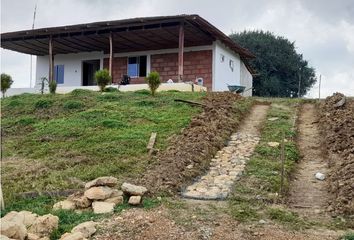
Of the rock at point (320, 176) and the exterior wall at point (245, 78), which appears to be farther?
the exterior wall at point (245, 78)

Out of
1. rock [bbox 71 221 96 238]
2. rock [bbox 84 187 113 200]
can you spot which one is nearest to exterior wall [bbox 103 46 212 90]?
rock [bbox 84 187 113 200]

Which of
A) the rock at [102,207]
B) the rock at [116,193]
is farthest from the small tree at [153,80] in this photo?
the rock at [102,207]

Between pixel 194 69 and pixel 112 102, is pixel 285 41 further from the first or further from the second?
pixel 112 102

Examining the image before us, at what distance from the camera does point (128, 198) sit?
7727mm

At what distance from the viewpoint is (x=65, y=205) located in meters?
7.58

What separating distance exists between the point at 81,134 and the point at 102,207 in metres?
5.06

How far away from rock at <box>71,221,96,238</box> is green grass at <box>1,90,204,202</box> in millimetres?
2122

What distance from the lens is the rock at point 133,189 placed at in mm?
7687

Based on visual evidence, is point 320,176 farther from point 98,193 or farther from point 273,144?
point 98,193

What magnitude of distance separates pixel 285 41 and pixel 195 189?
91.9 feet

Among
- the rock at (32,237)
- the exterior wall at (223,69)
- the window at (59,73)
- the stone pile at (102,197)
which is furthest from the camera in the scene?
the window at (59,73)

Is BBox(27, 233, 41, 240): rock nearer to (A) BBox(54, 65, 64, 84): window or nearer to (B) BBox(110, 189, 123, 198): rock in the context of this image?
(B) BBox(110, 189, 123, 198): rock

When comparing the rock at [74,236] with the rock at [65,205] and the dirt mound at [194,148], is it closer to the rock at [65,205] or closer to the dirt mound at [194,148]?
the rock at [65,205]

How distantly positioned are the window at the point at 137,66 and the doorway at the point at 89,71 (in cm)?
251
